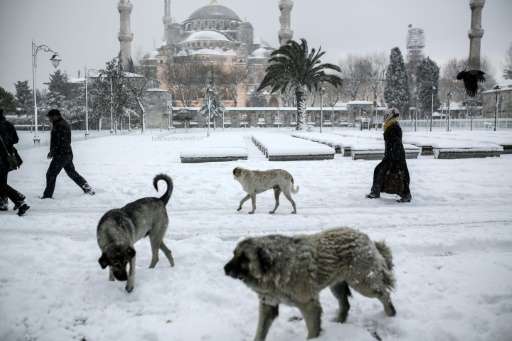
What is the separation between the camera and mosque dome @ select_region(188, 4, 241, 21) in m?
106

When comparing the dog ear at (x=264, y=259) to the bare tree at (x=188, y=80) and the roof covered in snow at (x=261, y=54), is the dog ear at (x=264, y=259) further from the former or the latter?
the roof covered in snow at (x=261, y=54)

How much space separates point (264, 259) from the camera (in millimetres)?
2762

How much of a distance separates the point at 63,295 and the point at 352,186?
25.0 feet

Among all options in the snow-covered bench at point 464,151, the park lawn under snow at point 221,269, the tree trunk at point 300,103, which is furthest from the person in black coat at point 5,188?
the tree trunk at point 300,103

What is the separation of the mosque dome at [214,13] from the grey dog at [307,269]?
4353 inches

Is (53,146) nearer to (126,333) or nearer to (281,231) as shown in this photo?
(281,231)

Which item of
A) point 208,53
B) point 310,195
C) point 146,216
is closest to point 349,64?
point 208,53

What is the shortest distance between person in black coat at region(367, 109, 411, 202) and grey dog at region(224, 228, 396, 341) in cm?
521

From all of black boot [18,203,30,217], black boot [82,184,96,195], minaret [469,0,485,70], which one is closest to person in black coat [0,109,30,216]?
black boot [18,203,30,217]

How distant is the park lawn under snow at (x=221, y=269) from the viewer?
3.41 m

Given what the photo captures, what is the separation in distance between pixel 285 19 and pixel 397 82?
68.5ft

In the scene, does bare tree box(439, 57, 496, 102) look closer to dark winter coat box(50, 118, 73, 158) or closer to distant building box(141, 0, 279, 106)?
distant building box(141, 0, 279, 106)

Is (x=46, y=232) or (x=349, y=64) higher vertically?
(x=349, y=64)

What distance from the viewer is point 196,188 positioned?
32.1 feet
